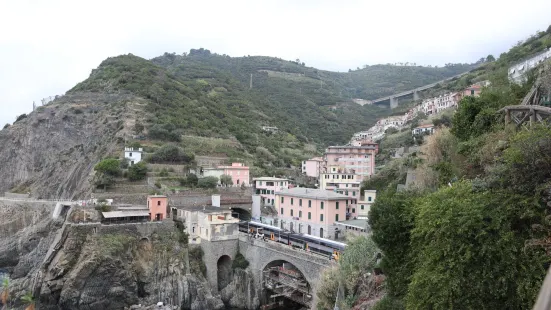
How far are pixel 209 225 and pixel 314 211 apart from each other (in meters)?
9.30

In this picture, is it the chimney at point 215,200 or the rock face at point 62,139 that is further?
the rock face at point 62,139

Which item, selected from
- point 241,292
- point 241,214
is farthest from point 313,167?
point 241,292

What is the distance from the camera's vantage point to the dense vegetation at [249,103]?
2403 inches

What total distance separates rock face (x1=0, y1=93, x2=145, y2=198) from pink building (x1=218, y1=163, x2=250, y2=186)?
1419 cm

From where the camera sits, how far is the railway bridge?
93.2 ft

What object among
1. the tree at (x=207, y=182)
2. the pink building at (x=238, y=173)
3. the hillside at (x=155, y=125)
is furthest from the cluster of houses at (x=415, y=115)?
the tree at (x=207, y=182)

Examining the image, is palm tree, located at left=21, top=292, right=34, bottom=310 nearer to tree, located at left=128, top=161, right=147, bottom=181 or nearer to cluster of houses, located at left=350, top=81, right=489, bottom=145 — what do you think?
tree, located at left=128, top=161, right=147, bottom=181

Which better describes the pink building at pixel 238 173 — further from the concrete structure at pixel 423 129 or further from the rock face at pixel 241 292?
the concrete structure at pixel 423 129

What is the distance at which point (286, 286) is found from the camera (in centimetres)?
3075

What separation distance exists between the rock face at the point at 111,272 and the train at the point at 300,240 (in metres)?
6.32

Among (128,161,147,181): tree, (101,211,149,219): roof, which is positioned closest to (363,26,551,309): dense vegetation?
(101,211,149,219): roof

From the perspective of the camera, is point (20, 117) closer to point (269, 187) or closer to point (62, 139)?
point (62, 139)

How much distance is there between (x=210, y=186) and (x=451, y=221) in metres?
35.9

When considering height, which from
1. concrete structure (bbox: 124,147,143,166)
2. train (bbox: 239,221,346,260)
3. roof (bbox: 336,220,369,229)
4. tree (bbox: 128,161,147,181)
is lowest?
train (bbox: 239,221,346,260)
